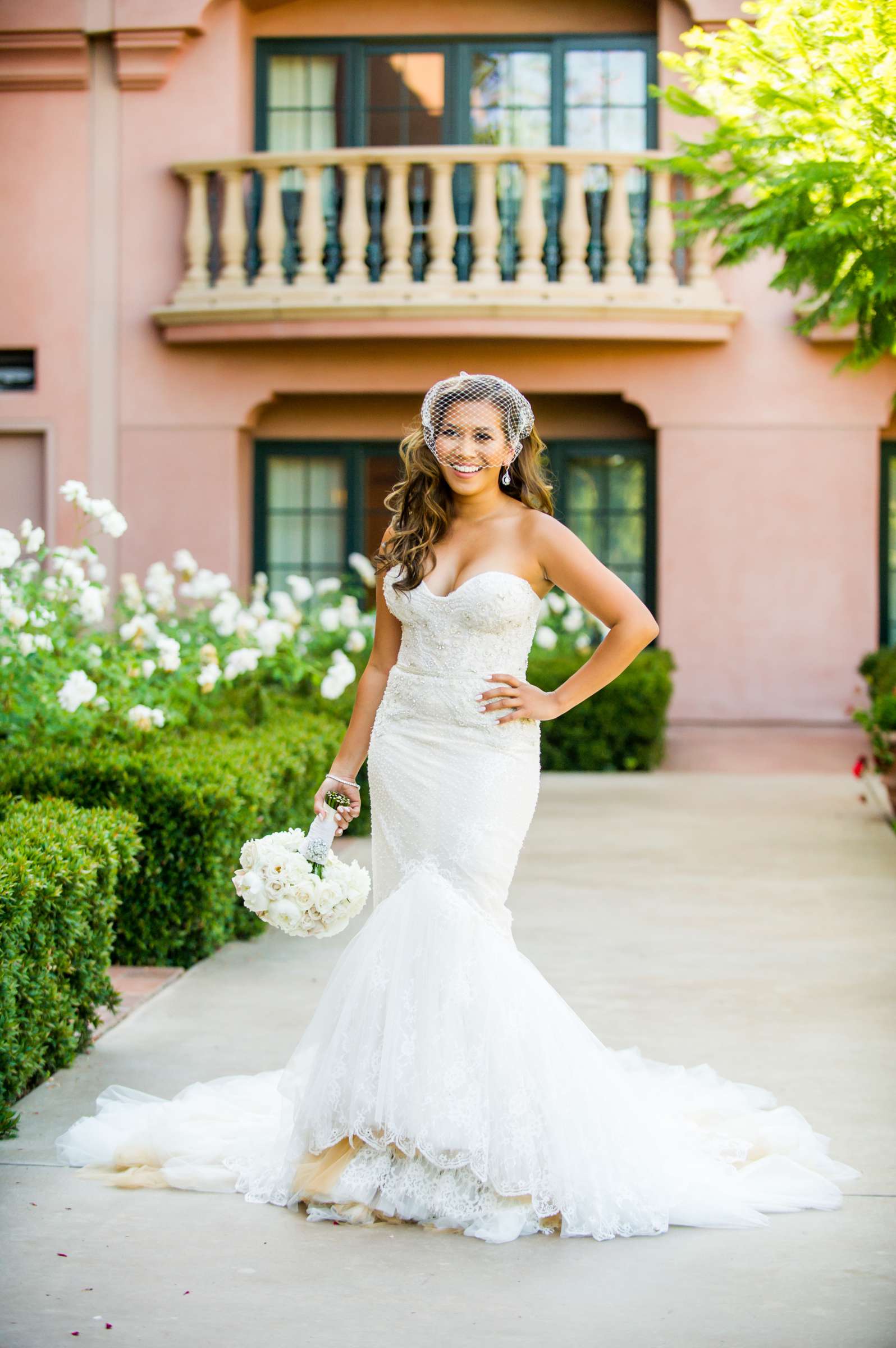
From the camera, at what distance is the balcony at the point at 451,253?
13.9m

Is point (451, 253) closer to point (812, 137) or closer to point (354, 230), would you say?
point (354, 230)

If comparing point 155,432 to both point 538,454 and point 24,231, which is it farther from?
point 538,454

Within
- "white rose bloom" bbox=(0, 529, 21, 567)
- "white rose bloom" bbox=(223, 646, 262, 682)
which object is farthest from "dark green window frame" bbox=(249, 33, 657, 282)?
"white rose bloom" bbox=(0, 529, 21, 567)

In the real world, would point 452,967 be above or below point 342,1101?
above

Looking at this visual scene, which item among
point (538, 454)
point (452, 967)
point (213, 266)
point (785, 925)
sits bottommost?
point (785, 925)

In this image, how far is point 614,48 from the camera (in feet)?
50.4

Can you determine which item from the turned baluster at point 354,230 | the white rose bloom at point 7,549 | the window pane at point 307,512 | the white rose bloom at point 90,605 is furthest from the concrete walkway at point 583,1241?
the window pane at point 307,512

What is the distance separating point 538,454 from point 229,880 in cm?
293

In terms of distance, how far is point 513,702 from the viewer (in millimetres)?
3875

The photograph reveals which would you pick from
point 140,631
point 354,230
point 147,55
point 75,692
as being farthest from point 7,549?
point 147,55

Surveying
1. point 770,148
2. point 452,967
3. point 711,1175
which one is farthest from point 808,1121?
point 770,148

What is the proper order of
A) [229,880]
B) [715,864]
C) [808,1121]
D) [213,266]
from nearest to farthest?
[808,1121] → [229,880] → [715,864] → [213,266]

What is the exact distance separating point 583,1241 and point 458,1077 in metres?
0.45

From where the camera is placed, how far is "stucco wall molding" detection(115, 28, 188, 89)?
14570mm
